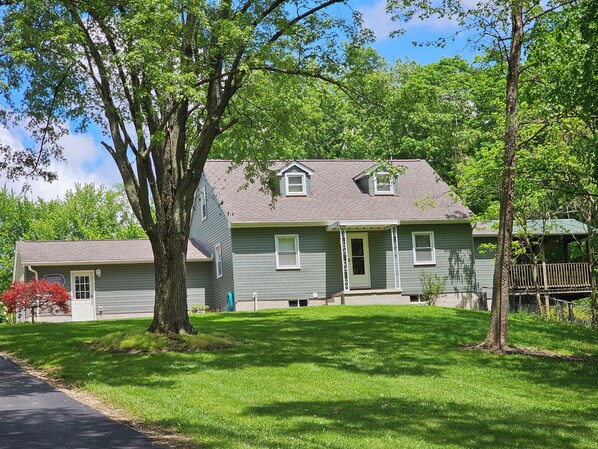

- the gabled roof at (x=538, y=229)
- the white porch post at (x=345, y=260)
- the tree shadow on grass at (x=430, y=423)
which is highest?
the gabled roof at (x=538, y=229)

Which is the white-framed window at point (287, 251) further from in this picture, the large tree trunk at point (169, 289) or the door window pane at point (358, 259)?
the large tree trunk at point (169, 289)

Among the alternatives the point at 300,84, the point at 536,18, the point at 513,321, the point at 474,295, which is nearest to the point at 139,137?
the point at 300,84

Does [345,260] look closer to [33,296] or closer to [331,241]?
[331,241]

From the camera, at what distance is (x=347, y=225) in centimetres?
3083

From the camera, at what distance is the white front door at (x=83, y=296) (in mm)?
32250

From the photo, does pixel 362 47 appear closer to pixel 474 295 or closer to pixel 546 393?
pixel 546 393

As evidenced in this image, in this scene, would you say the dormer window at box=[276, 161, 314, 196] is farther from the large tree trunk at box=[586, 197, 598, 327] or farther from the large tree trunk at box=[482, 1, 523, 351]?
the large tree trunk at box=[482, 1, 523, 351]

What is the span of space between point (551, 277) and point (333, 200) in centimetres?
1008

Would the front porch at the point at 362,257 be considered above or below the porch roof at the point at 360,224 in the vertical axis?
below

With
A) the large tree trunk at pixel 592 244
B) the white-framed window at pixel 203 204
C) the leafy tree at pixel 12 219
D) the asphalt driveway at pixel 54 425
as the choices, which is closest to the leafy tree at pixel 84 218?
the leafy tree at pixel 12 219

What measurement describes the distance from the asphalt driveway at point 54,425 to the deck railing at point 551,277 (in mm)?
25679

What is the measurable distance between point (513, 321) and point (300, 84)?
9683 millimetres

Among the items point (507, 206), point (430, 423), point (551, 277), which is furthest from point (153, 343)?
point (551, 277)

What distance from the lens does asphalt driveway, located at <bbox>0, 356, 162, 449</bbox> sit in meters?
8.15
